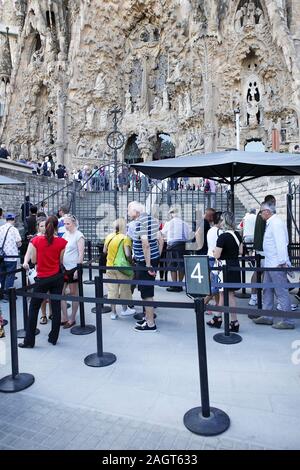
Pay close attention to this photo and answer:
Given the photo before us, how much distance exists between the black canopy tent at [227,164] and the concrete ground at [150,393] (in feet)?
8.19

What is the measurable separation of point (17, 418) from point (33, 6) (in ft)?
121

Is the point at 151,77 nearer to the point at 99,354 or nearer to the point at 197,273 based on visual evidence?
the point at 99,354

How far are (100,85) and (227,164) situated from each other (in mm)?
27172

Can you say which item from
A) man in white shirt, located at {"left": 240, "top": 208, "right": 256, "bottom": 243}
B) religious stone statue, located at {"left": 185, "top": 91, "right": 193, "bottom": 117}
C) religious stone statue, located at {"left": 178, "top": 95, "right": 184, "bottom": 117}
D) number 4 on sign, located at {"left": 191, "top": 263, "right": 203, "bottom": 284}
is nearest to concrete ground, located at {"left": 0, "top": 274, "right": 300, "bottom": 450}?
number 4 on sign, located at {"left": 191, "top": 263, "right": 203, "bottom": 284}

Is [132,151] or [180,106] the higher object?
[180,106]

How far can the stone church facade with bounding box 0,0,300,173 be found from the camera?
24922 millimetres

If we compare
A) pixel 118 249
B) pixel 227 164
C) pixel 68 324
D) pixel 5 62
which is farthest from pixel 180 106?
pixel 68 324

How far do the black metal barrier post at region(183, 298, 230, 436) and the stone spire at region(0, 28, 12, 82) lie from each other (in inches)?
1468

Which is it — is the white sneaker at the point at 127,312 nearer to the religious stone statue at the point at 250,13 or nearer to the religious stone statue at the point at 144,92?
the religious stone statue at the point at 250,13

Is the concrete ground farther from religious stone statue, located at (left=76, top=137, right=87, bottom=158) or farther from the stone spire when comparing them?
the stone spire

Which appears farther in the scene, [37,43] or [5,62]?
[5,62]

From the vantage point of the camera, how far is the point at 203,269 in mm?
3234

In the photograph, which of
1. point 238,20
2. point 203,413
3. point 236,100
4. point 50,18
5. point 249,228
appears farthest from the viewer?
point 50,18

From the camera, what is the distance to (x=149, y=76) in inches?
1186
